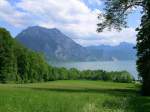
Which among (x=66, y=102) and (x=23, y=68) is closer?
(x=66, y=102)

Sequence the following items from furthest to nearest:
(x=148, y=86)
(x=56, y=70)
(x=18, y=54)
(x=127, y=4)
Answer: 1. (x=56, y=70)
2. (x=18, y=54)
3. (x=148, y=86)
4. (x=127, y=4)

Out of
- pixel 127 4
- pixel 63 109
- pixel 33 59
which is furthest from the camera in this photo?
pixel 33 59

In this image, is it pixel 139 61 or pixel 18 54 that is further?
pixel 18 54

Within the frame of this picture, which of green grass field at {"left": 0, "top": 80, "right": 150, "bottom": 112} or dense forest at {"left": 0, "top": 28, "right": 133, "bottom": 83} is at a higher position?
dense forest at {"left": 0, "top": 28, "right": 133, "bottom": 83}

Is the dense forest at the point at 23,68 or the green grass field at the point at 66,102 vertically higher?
the dense forest at the point at 23,68

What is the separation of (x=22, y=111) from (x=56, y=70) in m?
135

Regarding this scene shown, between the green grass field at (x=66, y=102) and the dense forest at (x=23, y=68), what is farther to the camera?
the dense forest at (x=23, y=68)

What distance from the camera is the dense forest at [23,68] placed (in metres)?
104

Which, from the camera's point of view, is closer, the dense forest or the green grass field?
the green grass field

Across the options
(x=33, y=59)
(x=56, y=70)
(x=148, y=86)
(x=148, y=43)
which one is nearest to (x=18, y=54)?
(x=33, y=59)

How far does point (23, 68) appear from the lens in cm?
12162

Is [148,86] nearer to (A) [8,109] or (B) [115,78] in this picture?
(A) [8,109]

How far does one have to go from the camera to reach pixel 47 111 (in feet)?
62.7

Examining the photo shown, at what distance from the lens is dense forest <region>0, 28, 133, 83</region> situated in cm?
10406
